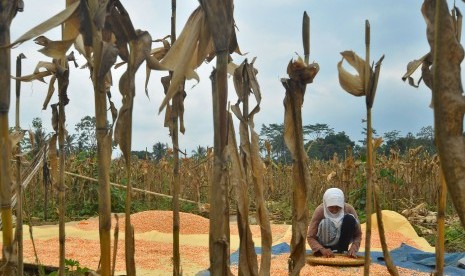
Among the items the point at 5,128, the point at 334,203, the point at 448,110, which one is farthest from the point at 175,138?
the point at 334,203

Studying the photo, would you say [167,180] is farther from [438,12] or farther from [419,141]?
[419,141]

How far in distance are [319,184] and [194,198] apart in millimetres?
2274

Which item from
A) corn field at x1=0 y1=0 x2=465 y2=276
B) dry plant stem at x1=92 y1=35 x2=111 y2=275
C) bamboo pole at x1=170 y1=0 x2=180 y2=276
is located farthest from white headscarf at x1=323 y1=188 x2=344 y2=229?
dry plant stem at x1=92 y1=35 x2=111 y2=275

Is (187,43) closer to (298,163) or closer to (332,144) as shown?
(298,163)

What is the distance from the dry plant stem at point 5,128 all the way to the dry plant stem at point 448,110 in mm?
955

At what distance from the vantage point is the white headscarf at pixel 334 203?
485 cm

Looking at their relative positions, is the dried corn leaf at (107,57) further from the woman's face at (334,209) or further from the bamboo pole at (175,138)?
the woman's face at (334,209)

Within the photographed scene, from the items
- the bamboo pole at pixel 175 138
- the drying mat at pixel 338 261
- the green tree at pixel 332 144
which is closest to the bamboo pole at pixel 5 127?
the bamboo pole at pixel 175 138

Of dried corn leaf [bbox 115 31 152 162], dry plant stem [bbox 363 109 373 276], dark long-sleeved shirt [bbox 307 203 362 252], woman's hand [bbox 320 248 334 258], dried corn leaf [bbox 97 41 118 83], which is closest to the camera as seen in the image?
dried corn leaf [bbox 97 41 118 83]

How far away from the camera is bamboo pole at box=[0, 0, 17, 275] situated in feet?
3.93

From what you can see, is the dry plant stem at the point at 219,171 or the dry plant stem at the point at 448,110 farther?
the dry plant stem at the point at 219,171

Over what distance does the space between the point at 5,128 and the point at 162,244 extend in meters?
5.04

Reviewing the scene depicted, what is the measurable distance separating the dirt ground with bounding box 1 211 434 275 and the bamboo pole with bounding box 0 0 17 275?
9.54ft

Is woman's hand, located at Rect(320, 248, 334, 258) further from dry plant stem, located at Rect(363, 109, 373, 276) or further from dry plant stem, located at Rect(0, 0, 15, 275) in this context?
dry plant stem, located at Rect(0, 0, 15, 275)
